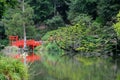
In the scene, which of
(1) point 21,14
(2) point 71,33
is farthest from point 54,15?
(2) point 71,33

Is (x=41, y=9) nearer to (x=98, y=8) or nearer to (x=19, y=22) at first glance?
(x=19, y=22)

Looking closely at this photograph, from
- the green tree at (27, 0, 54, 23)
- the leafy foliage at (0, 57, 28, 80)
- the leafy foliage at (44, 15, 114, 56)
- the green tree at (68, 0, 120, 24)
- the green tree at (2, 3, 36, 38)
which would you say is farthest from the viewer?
the green tree at (27, 0, 54, 23)

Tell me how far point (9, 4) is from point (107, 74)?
6.76 meters

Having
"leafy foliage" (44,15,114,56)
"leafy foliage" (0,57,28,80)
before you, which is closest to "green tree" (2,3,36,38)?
"leafy foliage" (44,15,114,56)

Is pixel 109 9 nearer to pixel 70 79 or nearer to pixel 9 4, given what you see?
pixel 70 79

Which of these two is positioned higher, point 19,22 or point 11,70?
point 19,22

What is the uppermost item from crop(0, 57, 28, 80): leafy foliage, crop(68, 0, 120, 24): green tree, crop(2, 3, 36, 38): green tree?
crop(68, 0, 120, 24): green tree

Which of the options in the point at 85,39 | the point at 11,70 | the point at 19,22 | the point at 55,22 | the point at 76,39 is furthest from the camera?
the point at 55,22

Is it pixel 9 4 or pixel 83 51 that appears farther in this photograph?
pixel 83 51

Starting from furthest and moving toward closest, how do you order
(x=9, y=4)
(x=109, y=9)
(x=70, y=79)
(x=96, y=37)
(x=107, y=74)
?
(x=109, y=9) < (x=96, y=37) < (x=107, y=74) < (x=70, y=79) < (x=9, y=4)

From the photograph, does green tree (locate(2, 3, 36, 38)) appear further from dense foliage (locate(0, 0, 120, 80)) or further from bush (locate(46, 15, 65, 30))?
bush (locate(46, 15, 65, 30))

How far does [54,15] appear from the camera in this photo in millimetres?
43438

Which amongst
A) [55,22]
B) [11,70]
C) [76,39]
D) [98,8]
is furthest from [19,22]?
[11,70]

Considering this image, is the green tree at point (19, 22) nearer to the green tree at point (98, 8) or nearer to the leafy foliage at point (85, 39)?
the leafy foliage at point (85, 39)
